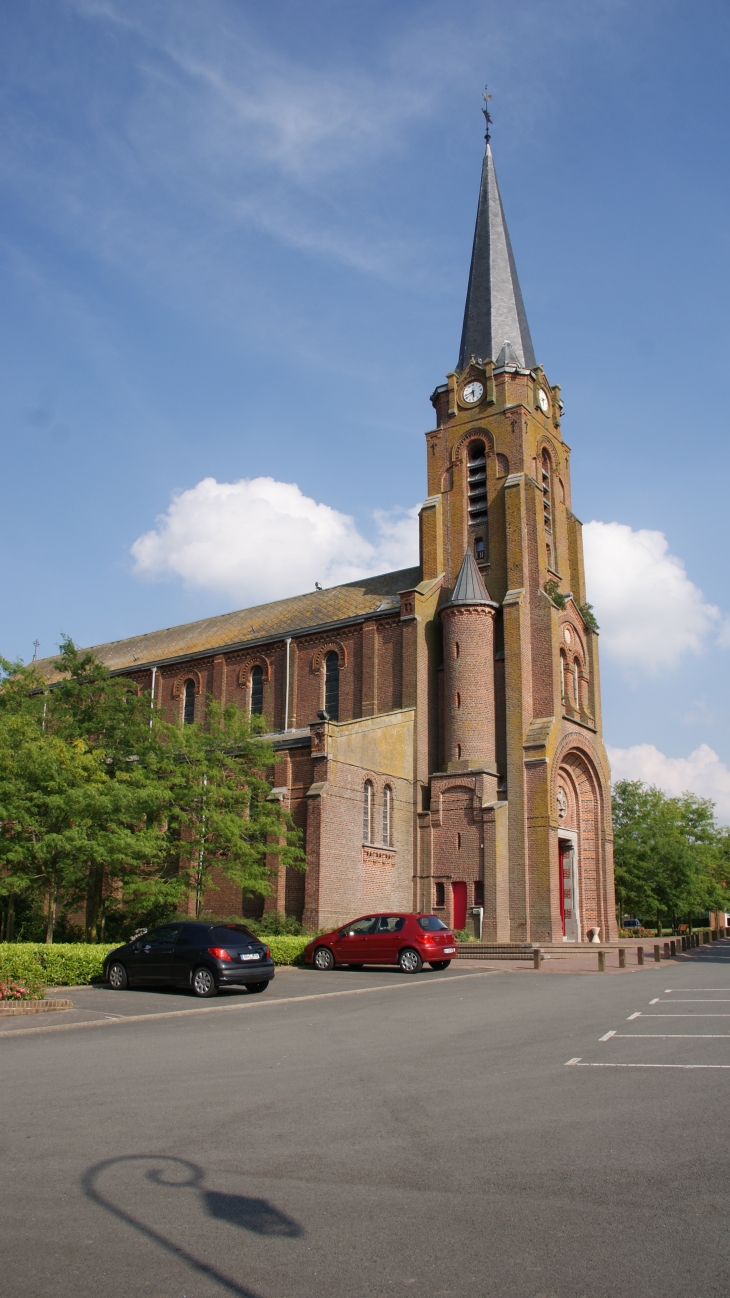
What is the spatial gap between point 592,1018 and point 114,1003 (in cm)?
774

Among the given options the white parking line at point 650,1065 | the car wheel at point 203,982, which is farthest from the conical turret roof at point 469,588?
the white parking line at point 650,1065

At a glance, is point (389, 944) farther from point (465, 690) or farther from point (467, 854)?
point (465, 690)

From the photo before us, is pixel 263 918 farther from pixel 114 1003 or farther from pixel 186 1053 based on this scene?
pixel 186 1053

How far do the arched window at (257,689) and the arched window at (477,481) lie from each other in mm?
11669

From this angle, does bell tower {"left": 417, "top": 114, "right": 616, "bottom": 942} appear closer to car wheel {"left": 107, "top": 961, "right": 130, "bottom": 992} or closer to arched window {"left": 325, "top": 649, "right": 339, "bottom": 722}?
arched window {"left": 325, "top": 649, "right": 339, "bottom": 722}

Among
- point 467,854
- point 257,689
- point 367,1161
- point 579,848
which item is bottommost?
point 367,1161

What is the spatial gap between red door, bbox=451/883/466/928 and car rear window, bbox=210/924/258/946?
16.6 metres

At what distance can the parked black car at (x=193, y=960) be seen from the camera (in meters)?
17.5

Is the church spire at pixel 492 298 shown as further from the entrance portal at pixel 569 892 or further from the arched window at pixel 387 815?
the entrance portal at pixel 569 892

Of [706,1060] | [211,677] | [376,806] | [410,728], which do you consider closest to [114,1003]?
[706,1060]

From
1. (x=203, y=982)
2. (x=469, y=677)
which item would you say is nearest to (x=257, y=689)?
(x=469, y=677)

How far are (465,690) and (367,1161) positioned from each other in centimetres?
2983

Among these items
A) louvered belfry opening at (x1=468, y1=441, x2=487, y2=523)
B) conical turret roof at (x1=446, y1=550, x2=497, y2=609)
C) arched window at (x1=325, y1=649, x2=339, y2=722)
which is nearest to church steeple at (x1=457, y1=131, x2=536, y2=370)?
louvered belfry opening at (x1=468, y1=441, x2=487, y2=523)

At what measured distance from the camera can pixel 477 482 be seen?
135ft
